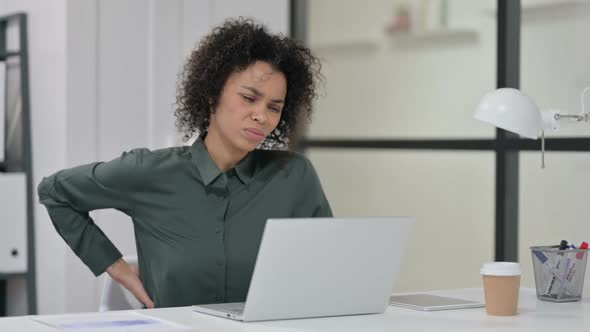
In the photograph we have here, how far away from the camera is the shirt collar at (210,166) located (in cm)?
241

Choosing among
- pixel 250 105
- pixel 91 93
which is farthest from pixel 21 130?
pixel 250 105

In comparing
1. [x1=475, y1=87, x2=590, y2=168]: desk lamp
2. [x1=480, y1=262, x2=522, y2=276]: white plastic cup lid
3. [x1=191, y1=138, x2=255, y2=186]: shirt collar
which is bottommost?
[x1=480, y1=262, x2=522, y2=276]: white plastic cup lid

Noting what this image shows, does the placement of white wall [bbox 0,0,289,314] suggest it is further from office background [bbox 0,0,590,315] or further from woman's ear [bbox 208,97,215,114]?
woman's ear [bbox 208,97,215,114]

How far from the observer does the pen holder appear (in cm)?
238

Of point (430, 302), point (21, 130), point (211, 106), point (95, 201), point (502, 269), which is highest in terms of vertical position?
point (211, 106)

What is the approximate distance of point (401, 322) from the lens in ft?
6.45

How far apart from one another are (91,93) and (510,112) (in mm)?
1839

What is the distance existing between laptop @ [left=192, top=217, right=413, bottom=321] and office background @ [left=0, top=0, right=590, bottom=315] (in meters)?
1.30

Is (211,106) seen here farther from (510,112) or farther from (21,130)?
(21,130)

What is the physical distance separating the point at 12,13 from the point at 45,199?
4.65ft

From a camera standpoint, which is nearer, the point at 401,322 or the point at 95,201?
the point at 401,322

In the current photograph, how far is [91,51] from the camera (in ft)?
Result: 11.8

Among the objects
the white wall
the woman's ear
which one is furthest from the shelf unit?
the woman's ear

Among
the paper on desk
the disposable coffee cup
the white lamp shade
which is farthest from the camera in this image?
the white lamp shade
